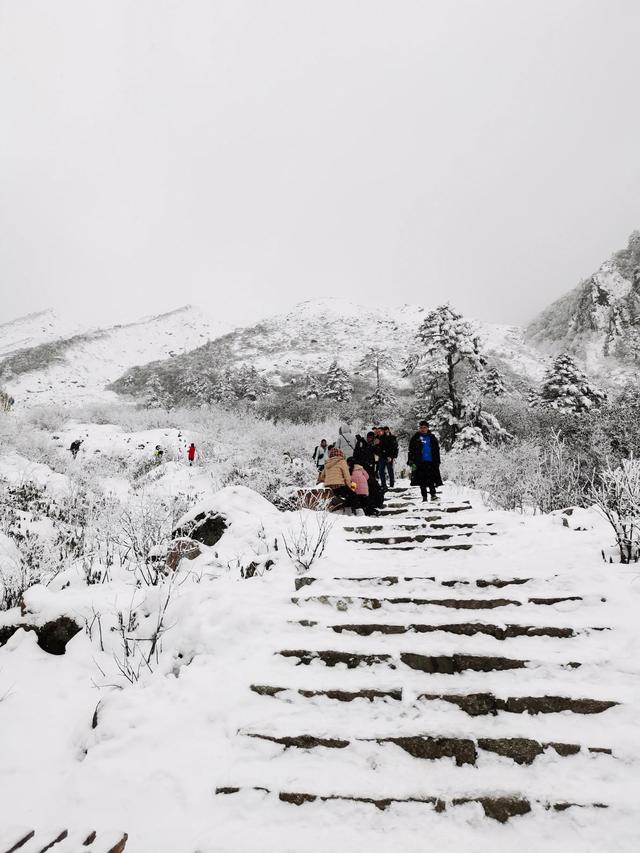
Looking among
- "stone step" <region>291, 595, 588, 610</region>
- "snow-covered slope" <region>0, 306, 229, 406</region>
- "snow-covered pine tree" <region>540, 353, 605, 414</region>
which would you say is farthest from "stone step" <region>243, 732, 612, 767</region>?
"snow-covered slope" <region>0, 306, 229, 406</region>

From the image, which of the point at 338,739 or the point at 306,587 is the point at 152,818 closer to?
the point at 338,739

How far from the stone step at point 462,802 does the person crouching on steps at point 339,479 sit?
5930 mm

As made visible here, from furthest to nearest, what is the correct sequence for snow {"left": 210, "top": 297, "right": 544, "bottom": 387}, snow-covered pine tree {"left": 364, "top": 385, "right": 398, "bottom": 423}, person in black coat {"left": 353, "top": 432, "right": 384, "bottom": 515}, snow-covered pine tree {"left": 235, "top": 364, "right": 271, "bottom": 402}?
snow {"left": 210, "top": 297, "right": 544, "bottom": 387}, snow-covered pine tree {"left": 235, "top": 364, "right": 271, "bottom": 402}, snow-covered pine tree {"left": 364, "top": 385, "right": 398, "bottom": 423}, person in black coat {"left": 353, "top": 432, "right": 384, "bottom": 515}

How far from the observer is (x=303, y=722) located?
283 cm

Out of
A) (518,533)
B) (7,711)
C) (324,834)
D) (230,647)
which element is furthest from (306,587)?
(518,533)

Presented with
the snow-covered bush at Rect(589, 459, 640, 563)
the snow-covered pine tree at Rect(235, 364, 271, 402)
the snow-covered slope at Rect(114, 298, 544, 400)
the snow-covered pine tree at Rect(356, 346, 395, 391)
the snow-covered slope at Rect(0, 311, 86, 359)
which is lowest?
the snow-covered bush at Rect(589, 459, 640, 563)

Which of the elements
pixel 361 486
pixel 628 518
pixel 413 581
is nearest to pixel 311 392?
pixel 361 486

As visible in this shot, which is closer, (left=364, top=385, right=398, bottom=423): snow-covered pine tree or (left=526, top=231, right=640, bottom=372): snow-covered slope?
(left=364, top=385, right=398, bottom=423): snow-covered pine tree

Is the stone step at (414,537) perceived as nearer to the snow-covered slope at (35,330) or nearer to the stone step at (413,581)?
the stone step at (413,581)

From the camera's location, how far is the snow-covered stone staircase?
231 cm

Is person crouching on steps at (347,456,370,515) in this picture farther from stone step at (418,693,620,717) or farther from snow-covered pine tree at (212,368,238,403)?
snow-covered pine tree at (212,368,238,403)

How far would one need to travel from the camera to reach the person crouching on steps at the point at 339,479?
826cm

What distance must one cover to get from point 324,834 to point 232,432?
22.7 m

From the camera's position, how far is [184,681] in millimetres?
3184
